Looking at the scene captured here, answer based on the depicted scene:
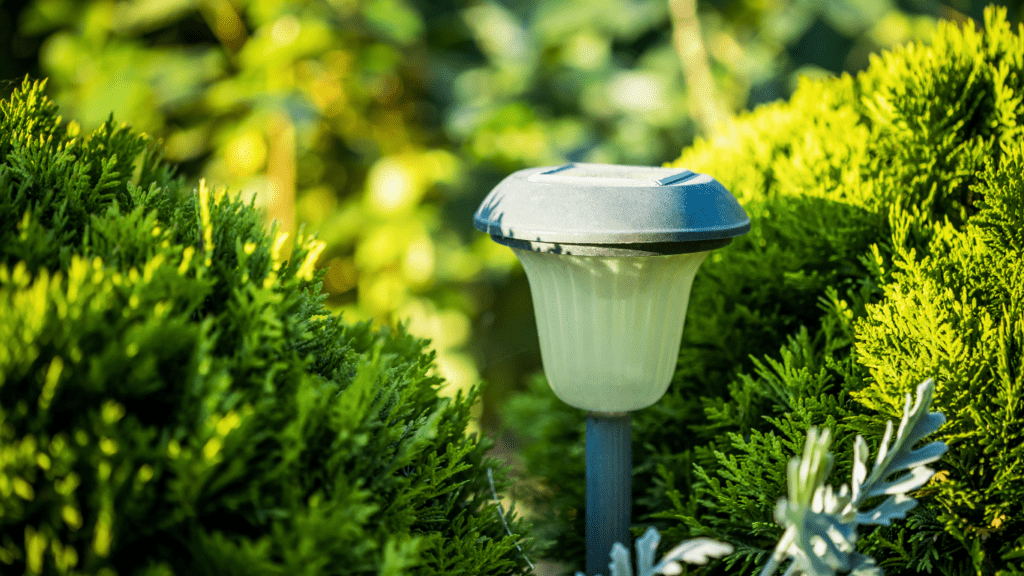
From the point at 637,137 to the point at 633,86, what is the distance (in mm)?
260

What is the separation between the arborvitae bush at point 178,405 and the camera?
782 millimetres

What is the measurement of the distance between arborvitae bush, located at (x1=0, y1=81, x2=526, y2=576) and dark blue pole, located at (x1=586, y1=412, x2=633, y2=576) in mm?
330

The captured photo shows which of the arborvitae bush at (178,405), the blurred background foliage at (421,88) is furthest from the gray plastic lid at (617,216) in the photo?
the blurred background foliage at (421,88)

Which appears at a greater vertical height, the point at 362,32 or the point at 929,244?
the point at 362,32

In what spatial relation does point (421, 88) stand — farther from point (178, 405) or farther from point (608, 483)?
point (178, 405)

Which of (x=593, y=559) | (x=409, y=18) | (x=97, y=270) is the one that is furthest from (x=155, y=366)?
(x=409, y=18)

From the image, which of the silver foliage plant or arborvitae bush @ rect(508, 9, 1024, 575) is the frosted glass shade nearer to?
arborvitae bush @ rect(508, 9, 1024, 575)

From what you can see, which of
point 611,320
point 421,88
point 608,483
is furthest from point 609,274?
point 421,88

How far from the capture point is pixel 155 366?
33.5 inches

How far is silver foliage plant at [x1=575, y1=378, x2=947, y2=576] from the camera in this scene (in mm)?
877

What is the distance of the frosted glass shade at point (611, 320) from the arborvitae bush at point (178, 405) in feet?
0.99

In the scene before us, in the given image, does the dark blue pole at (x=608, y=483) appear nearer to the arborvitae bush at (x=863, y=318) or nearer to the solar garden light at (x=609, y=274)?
the solar garden light at (x=609, y=274)

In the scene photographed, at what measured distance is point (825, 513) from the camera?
3.03 ft

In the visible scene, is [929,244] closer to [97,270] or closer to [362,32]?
[97,270]
